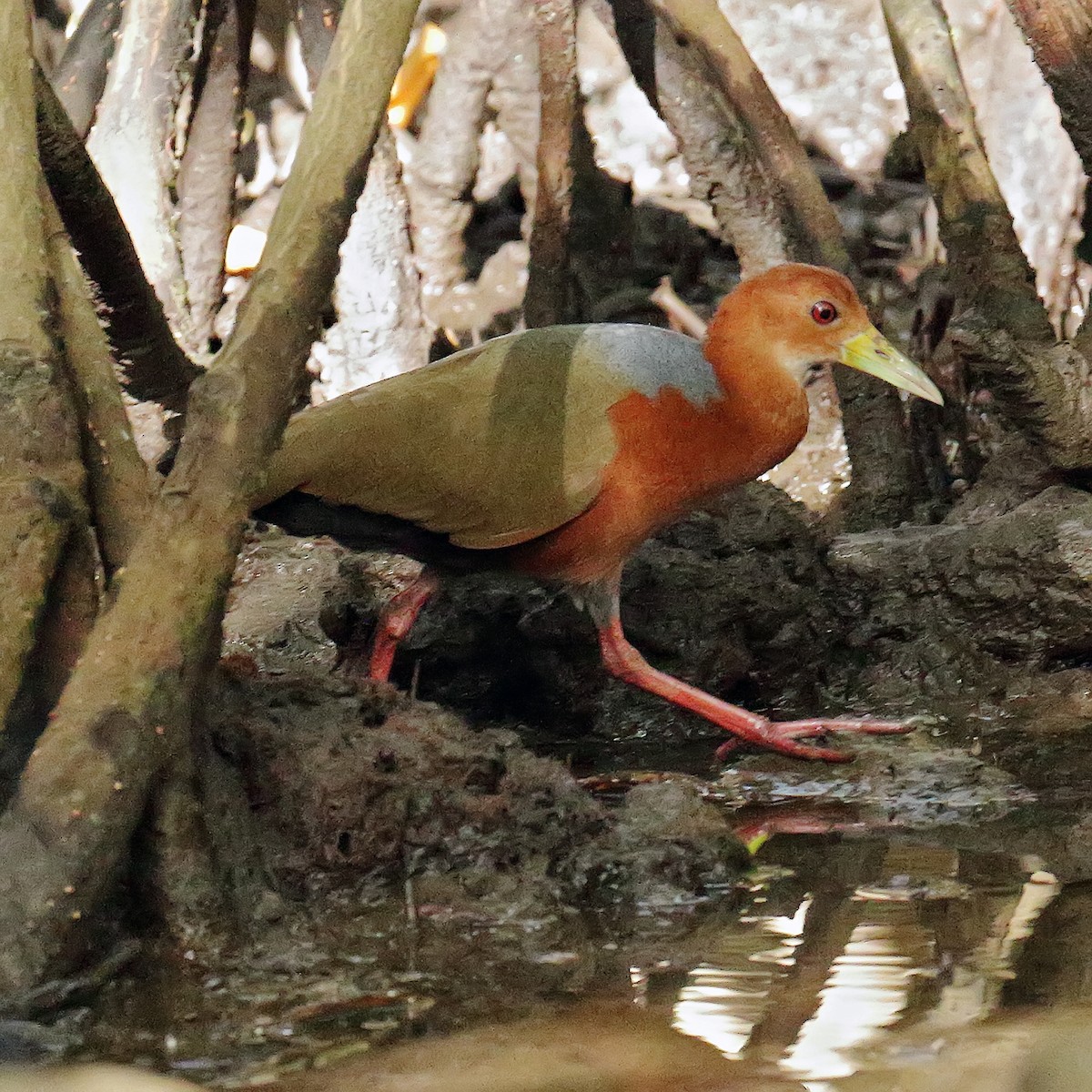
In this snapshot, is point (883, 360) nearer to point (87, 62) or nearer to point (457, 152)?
point (87, 62)

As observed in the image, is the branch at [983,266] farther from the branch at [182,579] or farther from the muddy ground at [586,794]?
the branch at [182,579]

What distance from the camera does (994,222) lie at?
4.98 meters

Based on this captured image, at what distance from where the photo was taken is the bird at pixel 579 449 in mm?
4102

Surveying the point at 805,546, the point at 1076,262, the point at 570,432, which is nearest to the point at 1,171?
the point at 570,432

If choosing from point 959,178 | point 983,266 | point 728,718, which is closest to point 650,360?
point 728,718

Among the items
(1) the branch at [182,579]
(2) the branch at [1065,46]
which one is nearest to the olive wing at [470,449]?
(1) the branch at [182,579]

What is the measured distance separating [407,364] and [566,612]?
2.48 m

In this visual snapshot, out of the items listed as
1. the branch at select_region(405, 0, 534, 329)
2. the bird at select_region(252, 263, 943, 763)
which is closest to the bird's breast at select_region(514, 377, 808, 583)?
the bird at select_region(252, 263, 943, 763)

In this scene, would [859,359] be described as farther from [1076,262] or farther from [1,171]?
[1076,262]

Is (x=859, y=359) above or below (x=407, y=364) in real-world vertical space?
below

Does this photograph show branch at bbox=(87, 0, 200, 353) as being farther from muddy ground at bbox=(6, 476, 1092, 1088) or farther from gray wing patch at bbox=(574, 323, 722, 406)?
gray wing patch at bbox=(574, 323, 722, 406)

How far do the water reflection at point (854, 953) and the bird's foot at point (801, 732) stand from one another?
0.62m

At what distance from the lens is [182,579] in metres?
2.81

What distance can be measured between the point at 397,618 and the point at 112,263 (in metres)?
1.18
